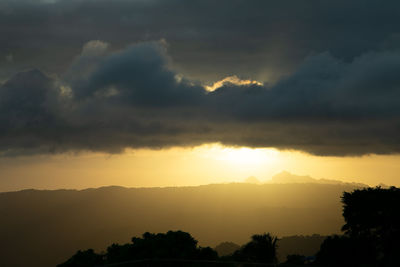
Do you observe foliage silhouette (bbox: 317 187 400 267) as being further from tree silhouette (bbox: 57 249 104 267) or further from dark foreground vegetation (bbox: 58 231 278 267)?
tree silhouette (bbox: 57 249 104 267)

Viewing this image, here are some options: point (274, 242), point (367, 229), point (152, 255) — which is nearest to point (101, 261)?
point (152, 255)

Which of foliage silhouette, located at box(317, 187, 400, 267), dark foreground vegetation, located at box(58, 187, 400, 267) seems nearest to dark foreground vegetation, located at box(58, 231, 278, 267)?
dark foreground vegetation, located at box(58, 187, 400, 267)

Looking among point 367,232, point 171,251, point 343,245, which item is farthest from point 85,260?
point 367,232

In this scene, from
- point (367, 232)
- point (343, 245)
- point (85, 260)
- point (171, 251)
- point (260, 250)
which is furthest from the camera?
point (260, 250)

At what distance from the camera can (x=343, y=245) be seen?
205ft

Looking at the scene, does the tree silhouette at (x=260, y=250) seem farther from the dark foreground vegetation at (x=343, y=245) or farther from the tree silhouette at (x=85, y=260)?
the tree silhouette at (x=85, y=260)

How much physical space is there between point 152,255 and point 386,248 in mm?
32521

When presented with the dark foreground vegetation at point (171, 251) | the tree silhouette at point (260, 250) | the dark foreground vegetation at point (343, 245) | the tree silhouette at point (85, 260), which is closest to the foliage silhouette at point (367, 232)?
the dark foreground vegetation at point (343, 245)

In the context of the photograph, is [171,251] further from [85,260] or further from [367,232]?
[367,232]

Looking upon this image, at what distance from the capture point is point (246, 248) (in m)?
75.7

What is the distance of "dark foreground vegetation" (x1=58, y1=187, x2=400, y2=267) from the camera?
2466 inches

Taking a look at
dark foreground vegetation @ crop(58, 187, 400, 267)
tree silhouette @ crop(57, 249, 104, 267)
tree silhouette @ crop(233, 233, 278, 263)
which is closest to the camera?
dark foreground vegetation @ crop(58, 187, 400, 267)

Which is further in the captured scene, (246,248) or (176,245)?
(246,248)

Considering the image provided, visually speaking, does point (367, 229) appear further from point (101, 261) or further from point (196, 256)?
point (101, 261)
